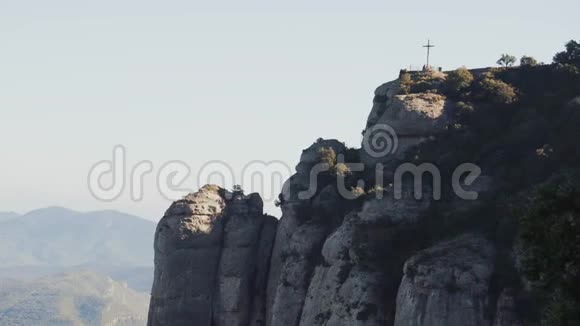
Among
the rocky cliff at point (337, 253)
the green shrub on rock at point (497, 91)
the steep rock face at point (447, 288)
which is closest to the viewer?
the steep rock face at point (447, 288)

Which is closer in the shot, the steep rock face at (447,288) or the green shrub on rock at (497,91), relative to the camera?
the steep rock face at (447,288)

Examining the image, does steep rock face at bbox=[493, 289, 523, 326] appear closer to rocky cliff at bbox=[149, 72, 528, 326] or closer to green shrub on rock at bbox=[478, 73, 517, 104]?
rocky cliff at bbox=[149, 72, 528, 326]

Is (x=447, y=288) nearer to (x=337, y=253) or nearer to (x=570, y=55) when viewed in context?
(x=337, y=253)

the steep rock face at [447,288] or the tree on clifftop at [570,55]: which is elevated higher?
the tree on clifftop at [570,55]

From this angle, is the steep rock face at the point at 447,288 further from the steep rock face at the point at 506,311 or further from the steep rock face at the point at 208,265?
the steep rock face at the point at 208,265

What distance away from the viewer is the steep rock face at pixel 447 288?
83875 millimetres

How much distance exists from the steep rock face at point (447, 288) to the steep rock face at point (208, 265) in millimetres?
27391

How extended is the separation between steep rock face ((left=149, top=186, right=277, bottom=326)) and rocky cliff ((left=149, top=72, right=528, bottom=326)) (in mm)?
101

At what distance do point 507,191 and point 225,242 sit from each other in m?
31.7

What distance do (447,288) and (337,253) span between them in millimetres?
15046

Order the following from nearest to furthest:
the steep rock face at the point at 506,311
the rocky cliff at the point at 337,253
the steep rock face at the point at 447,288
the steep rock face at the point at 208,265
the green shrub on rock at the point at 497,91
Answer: the steep rock face at the point at 506,311 < the steep rock face at the point at 447,288 < the rocky cliff at the point at 337,253 < the green shrub on rock at the point at 497,91 < the steep rock face at the point at 208,265

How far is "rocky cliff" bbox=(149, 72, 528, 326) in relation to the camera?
280 feet

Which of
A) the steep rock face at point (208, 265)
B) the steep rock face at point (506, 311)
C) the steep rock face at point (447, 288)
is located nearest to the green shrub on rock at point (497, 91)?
the steep rock face at point (447, 288)

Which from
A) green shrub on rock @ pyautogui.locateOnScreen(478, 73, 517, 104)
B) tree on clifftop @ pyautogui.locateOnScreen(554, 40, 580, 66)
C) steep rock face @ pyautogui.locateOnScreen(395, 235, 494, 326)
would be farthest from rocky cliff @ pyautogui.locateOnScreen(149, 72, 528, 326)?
tree on clifftop @ pyautogui.locateOnScreen(554, 40, 580, 66)
